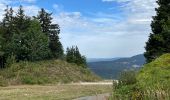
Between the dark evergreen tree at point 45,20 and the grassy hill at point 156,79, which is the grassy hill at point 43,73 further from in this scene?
the grassy hill at point 156,79

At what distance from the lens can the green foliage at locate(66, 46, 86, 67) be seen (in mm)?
66438

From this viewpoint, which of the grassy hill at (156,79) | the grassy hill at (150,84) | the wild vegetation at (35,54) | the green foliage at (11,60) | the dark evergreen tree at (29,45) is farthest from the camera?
the dark evergreen tree at (29,45)

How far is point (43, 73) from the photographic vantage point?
51750 millimetres

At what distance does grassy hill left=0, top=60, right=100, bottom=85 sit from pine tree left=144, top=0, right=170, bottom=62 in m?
13.5

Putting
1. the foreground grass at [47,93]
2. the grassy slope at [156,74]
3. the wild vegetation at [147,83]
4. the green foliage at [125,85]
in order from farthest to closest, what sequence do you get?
the foreground grass at [47,93] → the green foliage at [125,85] → the grassy slope at [156,74] → the wild vegetation at [147,83]

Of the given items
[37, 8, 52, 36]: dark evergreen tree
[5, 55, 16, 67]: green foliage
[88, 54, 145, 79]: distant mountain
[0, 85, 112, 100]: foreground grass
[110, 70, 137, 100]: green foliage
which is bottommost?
[0, 85, 112, 100]: foreground grass

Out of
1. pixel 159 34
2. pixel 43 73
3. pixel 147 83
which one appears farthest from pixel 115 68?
pixel 147 83

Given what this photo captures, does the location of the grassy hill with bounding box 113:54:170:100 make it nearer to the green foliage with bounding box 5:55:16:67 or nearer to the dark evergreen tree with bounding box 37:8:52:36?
the green foliage with bounding box 5:55:16:67

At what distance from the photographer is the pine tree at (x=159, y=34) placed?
119ft

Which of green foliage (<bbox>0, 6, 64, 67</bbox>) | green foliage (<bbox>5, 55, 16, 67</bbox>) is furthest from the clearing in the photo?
green foliage (<bbox>0, 6, 64, 67</bbox>)

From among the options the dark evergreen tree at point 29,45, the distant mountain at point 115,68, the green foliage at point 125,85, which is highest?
the dark evergreen tree at point 29,45

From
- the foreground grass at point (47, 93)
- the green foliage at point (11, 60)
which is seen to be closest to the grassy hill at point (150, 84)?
the foreground grass at point (47, 93)

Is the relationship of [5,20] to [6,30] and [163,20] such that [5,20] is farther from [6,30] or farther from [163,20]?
[163,20]

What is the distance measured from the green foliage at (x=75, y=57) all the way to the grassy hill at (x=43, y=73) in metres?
6.19
